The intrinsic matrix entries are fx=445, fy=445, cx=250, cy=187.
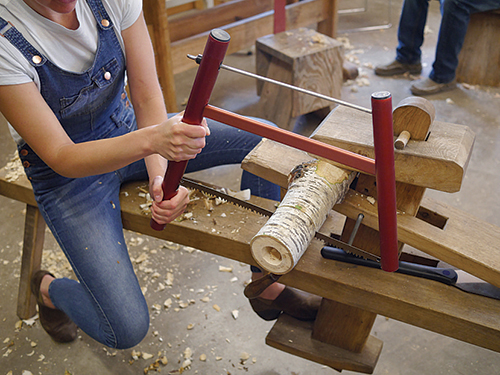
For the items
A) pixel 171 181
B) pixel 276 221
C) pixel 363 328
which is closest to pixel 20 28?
pixel 171 181

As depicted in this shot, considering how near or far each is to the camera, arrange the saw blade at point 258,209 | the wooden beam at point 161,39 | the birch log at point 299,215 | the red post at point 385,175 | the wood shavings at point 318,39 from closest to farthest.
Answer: the red post at point 385,175, the birch log at point 299,215, the saw blade at point 258,209, the wooden beam at point 161,39, the wood shavings at point 318,39

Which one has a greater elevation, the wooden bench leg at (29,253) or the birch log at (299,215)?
the birch log at (299,215)

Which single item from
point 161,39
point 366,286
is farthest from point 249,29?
point 366,286

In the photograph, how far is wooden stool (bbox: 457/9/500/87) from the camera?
367cm

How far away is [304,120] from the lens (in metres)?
3.49

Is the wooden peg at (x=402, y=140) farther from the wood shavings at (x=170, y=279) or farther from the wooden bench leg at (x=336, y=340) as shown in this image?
the wood shavings at (x=170, y=279)

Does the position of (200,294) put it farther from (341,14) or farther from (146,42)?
(341,14)

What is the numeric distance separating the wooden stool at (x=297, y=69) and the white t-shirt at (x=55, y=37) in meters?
1.71

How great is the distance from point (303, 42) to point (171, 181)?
2.25 metres

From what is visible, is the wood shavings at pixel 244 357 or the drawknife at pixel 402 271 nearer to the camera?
the drawknife at pixel 402 271

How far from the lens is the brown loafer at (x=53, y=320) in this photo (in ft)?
6.46

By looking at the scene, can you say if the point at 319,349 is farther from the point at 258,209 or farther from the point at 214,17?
the point at 214,17

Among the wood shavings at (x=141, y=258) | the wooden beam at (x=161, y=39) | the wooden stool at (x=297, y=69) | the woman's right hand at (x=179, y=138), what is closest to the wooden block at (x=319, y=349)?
the woman's right hand at (x=179, y=138)

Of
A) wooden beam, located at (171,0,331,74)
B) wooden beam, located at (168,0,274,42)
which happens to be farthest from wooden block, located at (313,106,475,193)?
wooden beam, located at (168,0,274,42)
